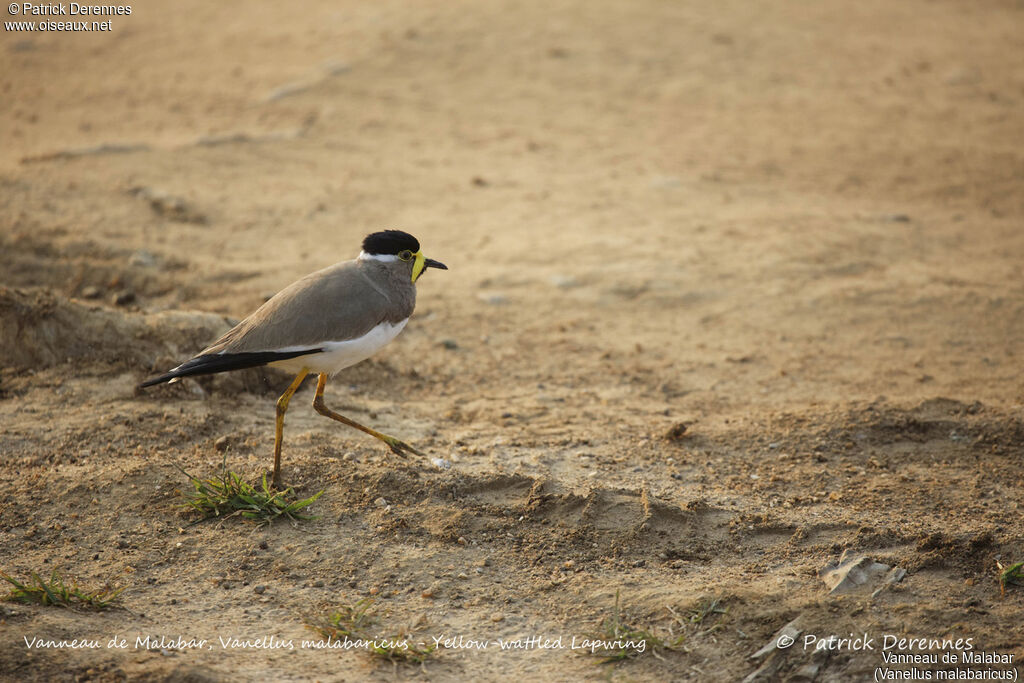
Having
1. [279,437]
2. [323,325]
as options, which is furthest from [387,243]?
[279,437]

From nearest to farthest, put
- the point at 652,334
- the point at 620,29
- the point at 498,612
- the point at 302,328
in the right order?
the point at 498,612
the point at 302,328
the point at 652,334
the point at 620,29

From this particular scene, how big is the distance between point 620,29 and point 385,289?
8.63 m

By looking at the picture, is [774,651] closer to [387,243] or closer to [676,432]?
[676,432]

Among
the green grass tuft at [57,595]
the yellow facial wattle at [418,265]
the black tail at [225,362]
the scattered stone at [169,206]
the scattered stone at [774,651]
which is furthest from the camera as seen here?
the scattered stone at [169,206]

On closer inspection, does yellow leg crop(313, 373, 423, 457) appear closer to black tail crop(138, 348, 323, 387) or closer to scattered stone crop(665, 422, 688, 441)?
black tail crop(138, 348, 323, 387)

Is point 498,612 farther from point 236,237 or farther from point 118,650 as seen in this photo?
point 236,237

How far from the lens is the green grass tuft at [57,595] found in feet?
12.2

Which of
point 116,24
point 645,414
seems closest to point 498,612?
point 645,414

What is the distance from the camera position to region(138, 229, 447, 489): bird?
4336mm

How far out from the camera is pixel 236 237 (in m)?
8.02

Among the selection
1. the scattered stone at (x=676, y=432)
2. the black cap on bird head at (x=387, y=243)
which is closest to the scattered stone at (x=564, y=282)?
the scattered stone at (x=676, y=432)

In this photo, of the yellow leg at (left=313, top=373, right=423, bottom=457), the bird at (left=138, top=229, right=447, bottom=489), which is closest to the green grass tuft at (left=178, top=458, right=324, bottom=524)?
the bird at (left=138, top=229, right=447, bottom=489)

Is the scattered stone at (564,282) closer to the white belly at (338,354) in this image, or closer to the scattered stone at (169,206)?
the white belly at (338,354)

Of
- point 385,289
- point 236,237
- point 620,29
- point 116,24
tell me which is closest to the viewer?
point 385,289
